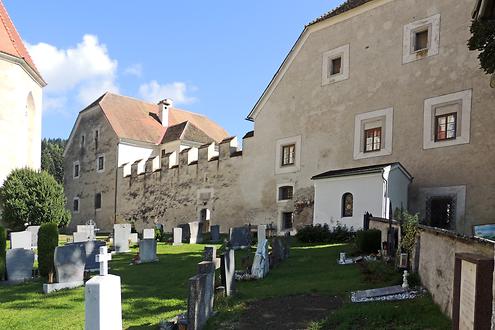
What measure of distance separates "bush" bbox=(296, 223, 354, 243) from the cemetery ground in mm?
6308

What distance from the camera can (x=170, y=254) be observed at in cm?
1666

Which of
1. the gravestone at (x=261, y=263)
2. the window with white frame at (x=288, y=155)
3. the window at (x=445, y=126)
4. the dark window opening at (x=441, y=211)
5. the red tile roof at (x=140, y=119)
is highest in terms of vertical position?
the red tile roof at (x=140, y=119)

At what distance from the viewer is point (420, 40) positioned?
68.6 ft

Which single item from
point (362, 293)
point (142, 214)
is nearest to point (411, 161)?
point (362, 293)

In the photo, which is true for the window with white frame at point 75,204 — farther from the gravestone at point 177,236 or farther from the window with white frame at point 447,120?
the window with white frame at point 447,120

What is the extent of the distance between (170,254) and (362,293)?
10.1m

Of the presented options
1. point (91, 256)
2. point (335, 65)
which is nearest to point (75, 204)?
point (335, 65)

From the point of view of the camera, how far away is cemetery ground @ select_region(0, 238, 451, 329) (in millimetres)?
6613

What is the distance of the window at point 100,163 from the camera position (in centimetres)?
3919

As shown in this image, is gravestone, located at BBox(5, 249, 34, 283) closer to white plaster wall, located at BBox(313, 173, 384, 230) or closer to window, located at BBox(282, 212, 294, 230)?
white plaster wall, located at BBox(313, 173, 384, 230)

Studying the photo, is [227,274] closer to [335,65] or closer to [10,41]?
[335,65]

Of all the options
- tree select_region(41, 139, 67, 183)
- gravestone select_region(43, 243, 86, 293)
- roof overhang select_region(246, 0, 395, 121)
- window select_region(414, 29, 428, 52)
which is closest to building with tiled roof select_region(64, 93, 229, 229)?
roof overhang select_region(246, 0, 395, 121)

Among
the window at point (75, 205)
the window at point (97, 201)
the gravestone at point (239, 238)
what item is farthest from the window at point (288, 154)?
the window at point (75, 205)

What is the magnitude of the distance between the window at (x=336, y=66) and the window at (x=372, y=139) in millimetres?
3881
